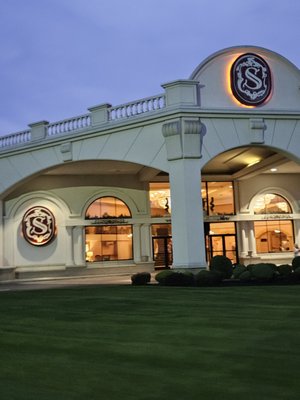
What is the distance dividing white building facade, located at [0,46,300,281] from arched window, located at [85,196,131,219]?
0.06 metres

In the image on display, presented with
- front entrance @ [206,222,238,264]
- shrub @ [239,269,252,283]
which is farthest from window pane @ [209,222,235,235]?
shrub @ [239,269,252,283]

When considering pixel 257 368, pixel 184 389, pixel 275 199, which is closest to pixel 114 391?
pixel 184 389

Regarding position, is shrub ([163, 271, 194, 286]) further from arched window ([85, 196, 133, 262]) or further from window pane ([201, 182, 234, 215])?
window pane ([201, 182, 234, 215])

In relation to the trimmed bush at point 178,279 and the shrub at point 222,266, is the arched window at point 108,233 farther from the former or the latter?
the trimmed bush at point 178,279

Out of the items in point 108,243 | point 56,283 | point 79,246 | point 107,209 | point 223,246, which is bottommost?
point 56,283

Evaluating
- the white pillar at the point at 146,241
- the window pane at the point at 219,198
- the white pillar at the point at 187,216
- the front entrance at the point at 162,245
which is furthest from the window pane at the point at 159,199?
the white pillar at the point at 187,216

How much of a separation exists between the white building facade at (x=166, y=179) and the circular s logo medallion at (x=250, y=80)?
2.0 inches

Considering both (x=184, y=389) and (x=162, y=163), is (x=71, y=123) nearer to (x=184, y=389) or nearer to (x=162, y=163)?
(x=162, y=163)

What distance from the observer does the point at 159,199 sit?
31359 millimetres

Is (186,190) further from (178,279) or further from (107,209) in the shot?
(107,209)

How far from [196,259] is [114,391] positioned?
1517 centimetres

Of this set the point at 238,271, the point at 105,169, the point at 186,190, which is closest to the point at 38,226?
the point at 105,169

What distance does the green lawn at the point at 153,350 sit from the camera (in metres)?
5.59

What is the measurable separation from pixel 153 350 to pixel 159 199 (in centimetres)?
2399
